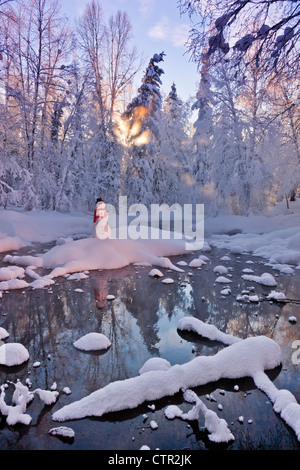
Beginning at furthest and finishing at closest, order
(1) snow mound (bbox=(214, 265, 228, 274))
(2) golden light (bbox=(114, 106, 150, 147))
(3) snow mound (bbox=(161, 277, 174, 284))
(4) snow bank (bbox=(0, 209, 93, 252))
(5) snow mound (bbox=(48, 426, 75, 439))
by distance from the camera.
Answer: (2) golden light (bbox=(114, 106, 150, 147)) < (4) snow bank (bbox=(0, 209, 93, 252)) < (1) snow mound (bbox=(214, 265, 228, 274)) < (3) snow mound (bbox=(161, 277, 174, 284)) < (5) snow mound (bbox=(48, 426, 75, 439))

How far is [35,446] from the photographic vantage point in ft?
7.47

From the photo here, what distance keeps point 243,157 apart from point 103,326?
16.1 metres

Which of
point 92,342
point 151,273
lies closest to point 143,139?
point 151,273

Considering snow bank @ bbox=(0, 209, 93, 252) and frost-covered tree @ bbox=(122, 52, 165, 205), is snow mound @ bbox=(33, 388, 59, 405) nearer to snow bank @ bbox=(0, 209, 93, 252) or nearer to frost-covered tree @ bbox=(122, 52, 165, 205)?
snow bank @ bbox=(0, 209, 93, 252)

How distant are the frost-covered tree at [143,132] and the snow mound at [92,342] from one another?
16578 mm

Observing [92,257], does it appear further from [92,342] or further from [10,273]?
→ [92,342]

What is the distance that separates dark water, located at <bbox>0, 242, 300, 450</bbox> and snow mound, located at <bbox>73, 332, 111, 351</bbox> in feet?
0.33

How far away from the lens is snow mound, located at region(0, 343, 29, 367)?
11.2 feet

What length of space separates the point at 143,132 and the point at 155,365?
18.8 metres

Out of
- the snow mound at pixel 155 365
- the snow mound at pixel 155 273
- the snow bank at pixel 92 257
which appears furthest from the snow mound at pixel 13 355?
the snow mound at pixel 155 273

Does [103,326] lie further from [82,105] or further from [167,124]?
[167,124]

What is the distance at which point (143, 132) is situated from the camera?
19953 millimetres

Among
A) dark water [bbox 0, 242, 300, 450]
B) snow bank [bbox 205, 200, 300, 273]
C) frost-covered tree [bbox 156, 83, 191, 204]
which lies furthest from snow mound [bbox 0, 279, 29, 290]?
frost-covered tree [bbox 156, 83, 191, 204]

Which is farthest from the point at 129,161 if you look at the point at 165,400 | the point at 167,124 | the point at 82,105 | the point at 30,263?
the point at 165,400
